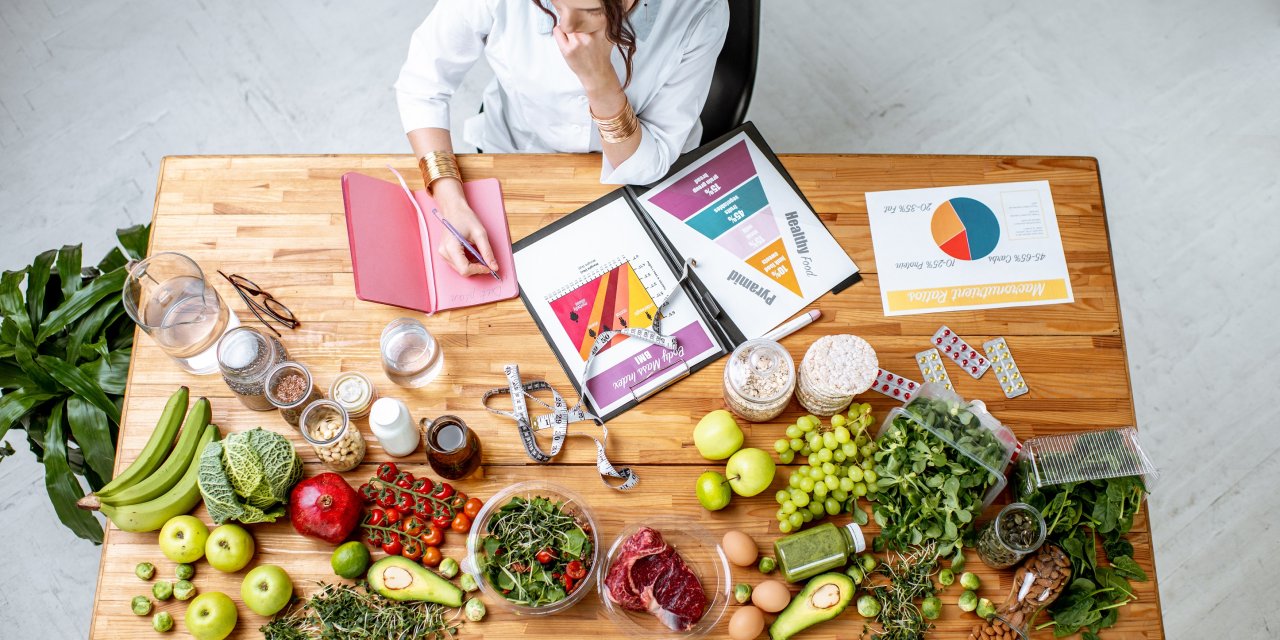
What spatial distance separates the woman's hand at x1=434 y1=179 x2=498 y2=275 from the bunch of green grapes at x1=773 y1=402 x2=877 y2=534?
2.25 feet

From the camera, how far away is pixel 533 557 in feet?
4.24

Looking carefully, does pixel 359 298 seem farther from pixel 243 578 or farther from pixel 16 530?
pixel 16 530

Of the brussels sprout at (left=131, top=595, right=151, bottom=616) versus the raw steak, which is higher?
the brussels sprout at (left=131, top=595, right=151, bottom=616)

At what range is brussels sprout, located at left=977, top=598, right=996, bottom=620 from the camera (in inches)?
52.9

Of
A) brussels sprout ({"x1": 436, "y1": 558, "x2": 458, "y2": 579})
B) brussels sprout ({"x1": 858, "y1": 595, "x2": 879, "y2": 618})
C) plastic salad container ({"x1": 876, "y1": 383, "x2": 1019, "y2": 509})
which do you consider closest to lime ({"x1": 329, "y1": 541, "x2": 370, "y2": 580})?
brussels sprout ({"x1": 436, "y1": 558, "x2": 458, "y2": 579})

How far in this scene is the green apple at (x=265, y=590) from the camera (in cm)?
131

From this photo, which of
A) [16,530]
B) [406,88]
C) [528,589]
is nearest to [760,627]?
[528,589]

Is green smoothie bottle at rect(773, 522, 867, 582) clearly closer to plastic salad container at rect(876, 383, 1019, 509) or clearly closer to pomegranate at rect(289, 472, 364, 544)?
plastic salad container at rect(876, 383, 1019, 509)

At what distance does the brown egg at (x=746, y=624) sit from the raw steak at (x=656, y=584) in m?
0.06

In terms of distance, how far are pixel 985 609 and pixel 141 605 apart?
1475 millimetres

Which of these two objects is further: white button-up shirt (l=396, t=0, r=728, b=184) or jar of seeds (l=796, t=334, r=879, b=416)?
white button-up shirt (l=396, t=0, r=728, b=184)

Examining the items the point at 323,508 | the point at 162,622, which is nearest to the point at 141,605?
the point at 162,622

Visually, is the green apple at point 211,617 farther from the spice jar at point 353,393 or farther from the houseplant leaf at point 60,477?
the houseplant leaf at point 60,477

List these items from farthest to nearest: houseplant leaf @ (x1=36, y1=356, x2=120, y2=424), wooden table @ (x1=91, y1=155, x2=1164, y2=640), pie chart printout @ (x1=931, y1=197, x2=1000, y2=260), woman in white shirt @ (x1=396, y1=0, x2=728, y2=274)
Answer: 1. houseplant leaf @ (x1=36, y1=356, x2=120, y2=424)
2. pie chart printout @ (x1=931, y1=197, x2=1000, y2=260)
3. woman in white shirt @ (x1=396, y1=0, x2=728, y2=274)
4. wooden table @ (x1=91, y1=155, x2=1164, y2=640)
